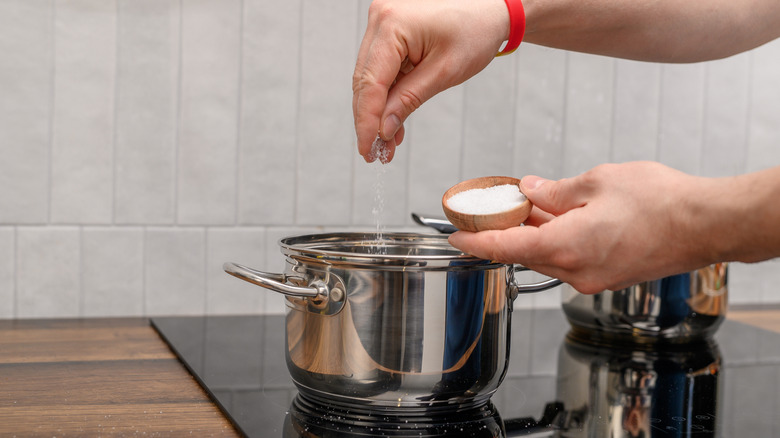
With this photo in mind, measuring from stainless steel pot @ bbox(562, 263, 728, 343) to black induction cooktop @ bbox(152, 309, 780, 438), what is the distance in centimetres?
3

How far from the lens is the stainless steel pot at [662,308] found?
3.06 ft

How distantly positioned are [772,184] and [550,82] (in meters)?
0.92

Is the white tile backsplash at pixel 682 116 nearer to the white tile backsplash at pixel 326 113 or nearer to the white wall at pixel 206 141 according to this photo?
the white wall at pixel 206 141

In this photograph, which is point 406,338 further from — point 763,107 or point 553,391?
point 763,107

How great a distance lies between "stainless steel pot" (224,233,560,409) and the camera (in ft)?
1.97

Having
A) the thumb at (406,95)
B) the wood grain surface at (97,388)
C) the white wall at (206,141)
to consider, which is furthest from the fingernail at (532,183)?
the white wall at (206,141)

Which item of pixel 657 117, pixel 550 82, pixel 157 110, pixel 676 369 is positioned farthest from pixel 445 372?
pixel 657 117

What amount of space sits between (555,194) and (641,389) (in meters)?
0.30

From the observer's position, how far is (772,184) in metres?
0.49

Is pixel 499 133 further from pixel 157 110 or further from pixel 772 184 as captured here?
pixel 772 184

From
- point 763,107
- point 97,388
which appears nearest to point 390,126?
point 97,388

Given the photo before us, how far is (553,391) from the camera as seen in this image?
0.78 meters

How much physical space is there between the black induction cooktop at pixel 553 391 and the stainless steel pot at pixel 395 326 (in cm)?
3

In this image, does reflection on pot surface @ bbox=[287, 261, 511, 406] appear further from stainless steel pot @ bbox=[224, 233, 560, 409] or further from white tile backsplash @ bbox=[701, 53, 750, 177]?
white tile backsplash @ bbox=[701, 53, 750, 177]
